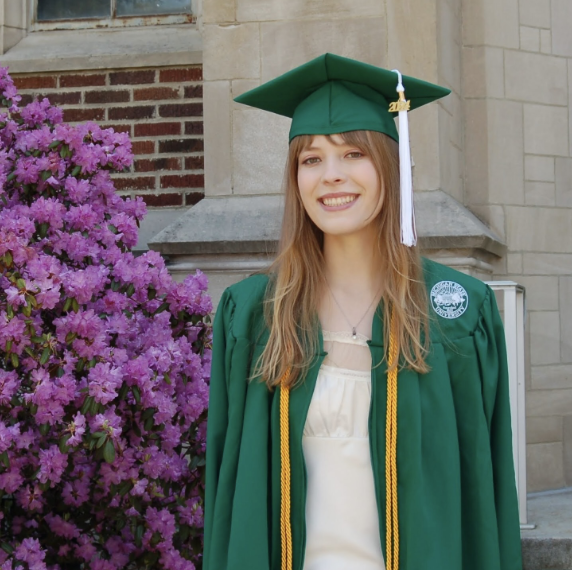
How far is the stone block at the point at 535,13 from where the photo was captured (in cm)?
473

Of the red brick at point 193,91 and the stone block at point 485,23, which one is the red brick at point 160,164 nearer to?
the red brick at point 193,91

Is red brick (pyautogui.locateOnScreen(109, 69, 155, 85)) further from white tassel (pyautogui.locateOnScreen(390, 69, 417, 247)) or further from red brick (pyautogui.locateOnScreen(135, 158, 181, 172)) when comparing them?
white tassel (pyautogui.locateOnScreen(390, 69, 417, 247))

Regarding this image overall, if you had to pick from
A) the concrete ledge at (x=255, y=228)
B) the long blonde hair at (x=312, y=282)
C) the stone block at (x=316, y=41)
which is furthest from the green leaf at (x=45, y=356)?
the stone block at (x=316, y=41)

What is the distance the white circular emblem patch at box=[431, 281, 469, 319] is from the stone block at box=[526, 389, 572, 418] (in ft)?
8.86

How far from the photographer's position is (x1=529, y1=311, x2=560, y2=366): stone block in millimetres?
4699

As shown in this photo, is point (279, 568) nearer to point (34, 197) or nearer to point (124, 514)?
point (124, 514)

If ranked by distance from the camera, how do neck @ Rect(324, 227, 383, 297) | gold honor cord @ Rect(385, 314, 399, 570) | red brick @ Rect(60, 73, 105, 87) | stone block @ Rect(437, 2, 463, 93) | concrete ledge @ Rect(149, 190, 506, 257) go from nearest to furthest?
gold honor cord @ Rect(385, 314, 399, 570) < neck @ Rect(324, 227, 383, 297) < concrete ledge @ Rect(149, 190, 506, 257) < stone block @ Rect(437, 2, 463, 93) < red brick @ Rect(60, 73, 105, 87)

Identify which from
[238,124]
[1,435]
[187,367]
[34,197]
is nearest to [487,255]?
[238,124]

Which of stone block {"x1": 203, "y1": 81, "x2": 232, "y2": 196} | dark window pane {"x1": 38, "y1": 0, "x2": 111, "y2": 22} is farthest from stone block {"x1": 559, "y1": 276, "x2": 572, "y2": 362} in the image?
dark window pane {"x1": 38, "y1": 0, "x2": 111, "y2": 22}

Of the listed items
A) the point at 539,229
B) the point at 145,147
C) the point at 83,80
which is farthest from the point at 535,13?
the point at 83,80

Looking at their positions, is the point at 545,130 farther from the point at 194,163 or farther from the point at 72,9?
the point at 72,9

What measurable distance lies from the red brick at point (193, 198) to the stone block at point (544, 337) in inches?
71.1

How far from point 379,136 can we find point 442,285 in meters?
0.38

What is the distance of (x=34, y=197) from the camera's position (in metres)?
3.03
